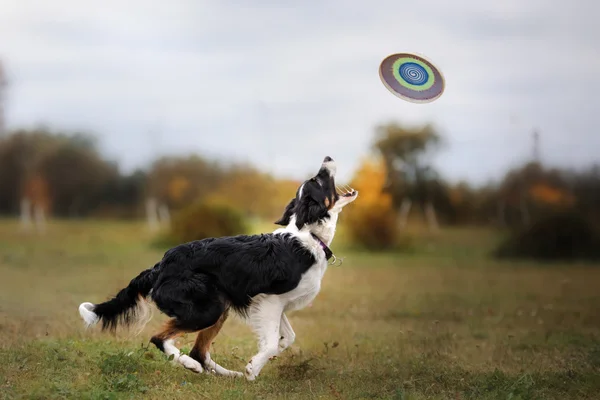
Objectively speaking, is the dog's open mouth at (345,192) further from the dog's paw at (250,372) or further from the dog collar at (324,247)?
the dog's paw at (250,372)

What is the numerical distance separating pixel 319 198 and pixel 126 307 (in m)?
2.32

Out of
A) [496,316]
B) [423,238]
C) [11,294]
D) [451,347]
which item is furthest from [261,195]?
[451,347]

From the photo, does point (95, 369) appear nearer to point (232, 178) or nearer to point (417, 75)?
point (417, 75)

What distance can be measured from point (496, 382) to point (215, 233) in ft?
68.5

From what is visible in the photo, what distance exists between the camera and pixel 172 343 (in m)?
7.25

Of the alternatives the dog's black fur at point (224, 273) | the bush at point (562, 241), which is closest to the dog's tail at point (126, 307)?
the dog's black fur at point (224, 273)

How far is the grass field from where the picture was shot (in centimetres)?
726

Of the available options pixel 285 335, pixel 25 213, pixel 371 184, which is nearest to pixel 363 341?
pixel 285 335

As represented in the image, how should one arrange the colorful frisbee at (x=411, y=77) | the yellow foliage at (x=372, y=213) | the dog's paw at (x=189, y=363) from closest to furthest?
the dog's paw at (x=189, y=363) < the colorful frisbee at (x=411, y=77) < the yellow foliage at (x=372, y=213)

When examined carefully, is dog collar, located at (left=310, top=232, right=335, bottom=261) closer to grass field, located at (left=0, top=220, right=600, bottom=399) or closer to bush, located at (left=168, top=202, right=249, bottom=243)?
grass field, located at (left=0, top=220, right=600, bottom=399)

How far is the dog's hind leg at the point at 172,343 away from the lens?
7203 mm

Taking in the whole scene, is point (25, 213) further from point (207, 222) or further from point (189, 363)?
point (189, 363)

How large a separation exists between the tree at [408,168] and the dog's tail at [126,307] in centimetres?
2202

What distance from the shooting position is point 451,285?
1866 cm
